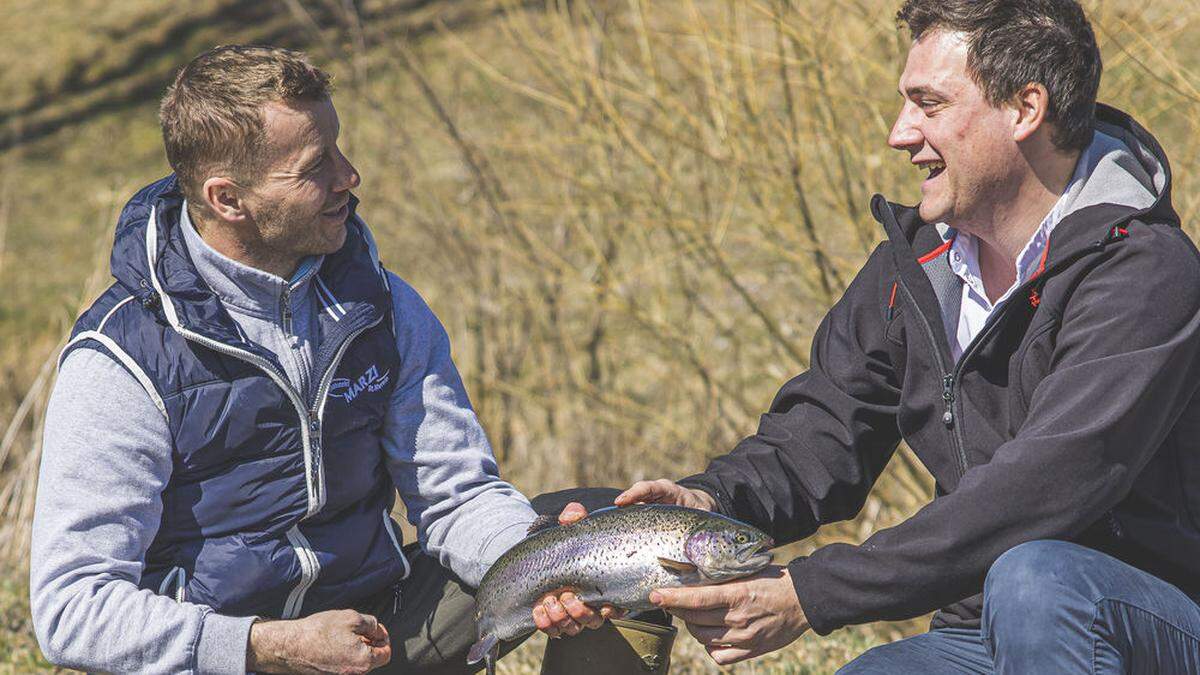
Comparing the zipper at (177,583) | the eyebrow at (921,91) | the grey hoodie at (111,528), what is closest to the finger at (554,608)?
the grey hoodie at (111,528)

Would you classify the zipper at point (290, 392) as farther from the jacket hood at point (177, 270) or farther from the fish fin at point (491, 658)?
the fish fin at point (491, 658)

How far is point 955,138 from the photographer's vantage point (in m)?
3.54

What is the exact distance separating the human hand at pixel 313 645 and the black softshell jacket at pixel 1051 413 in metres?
0.99

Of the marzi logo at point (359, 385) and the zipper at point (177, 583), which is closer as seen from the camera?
the zipper at point (177, 583)

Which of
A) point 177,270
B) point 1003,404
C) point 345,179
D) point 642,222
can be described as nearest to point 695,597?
point 1003,404

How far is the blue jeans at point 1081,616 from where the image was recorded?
9.67 feet

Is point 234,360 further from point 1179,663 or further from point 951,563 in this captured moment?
point 1179,663

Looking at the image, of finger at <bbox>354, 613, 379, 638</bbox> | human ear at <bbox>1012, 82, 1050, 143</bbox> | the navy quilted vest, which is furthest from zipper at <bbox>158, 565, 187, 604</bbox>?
human ear at <bbox>1012, 82, 1050, 143</bbox>

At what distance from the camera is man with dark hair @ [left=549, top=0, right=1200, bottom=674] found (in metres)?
3.08

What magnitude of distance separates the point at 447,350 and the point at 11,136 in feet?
43.2

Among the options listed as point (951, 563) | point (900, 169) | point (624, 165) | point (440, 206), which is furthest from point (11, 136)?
point (951, 563)

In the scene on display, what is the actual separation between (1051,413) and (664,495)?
3.23 feet

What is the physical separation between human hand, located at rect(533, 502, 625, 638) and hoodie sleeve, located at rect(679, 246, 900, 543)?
19.0 inches

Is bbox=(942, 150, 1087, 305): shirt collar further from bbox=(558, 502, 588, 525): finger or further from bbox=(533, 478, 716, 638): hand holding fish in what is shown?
bbox=(558, 502, 588, 525): finger
